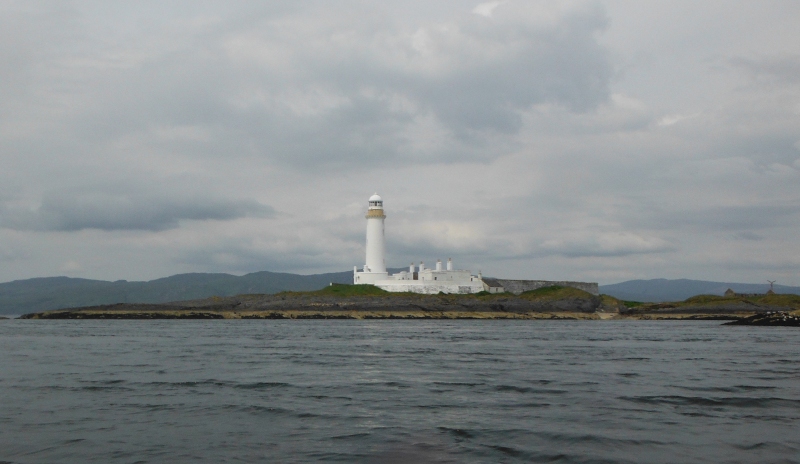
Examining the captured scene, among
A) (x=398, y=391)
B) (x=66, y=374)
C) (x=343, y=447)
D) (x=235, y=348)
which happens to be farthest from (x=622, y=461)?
(x=235, y=348)

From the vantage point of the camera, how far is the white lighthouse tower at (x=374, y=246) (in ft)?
321

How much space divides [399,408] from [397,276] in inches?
3293

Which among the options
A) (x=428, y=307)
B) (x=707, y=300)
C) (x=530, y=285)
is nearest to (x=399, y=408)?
(x=428, y=307)

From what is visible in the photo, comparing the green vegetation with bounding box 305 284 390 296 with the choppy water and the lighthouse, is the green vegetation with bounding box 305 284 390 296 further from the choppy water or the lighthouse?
the choppy water

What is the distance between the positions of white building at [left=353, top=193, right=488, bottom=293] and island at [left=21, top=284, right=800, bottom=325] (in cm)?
218

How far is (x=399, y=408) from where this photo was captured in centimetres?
1639

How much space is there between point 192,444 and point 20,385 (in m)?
11.1

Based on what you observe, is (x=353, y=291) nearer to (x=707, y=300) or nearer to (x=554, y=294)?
(x=554, y=294)

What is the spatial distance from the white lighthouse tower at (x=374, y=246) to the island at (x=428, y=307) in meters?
2.23

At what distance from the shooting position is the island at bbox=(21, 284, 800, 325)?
88.4m

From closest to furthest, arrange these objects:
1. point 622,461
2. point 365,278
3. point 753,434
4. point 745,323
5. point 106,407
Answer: point 622,461 < point 753,434 < point 106,407 < point 745,323 < point 365,278

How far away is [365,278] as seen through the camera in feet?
328

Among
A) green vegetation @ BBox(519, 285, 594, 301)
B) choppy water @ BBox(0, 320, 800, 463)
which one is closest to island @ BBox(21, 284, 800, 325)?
green vegetation @ BBox(519, 285, 594, 301)

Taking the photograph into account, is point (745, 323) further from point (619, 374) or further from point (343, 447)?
point (343, 447)
